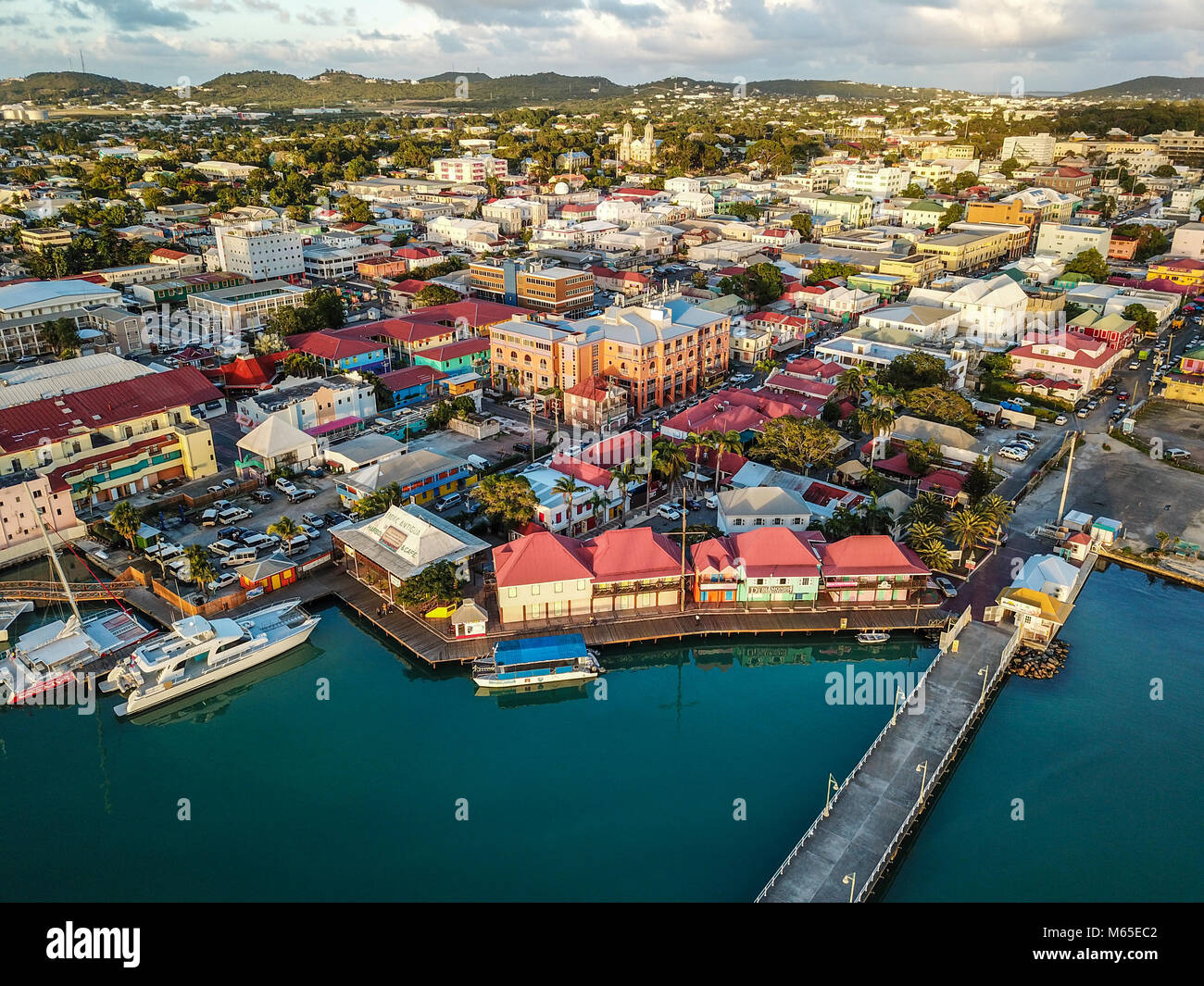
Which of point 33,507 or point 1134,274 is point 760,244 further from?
point 33,507

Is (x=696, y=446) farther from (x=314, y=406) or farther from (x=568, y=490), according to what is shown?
(x=314, y=406)

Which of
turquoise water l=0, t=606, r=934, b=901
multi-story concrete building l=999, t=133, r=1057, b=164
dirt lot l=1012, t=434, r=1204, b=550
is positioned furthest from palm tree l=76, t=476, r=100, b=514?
multi-story concrete building l=999, t=133, r=1057, b=164

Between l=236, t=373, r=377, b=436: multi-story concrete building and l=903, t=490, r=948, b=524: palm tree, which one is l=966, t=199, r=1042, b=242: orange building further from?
l=236, t=373, r=377, b=436: multi-story concrete building

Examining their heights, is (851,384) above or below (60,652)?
above

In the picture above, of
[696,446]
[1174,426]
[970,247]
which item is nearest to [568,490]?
[696,446]

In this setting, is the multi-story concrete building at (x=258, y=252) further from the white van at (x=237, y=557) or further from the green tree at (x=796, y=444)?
the green tree at (x=796, y=444)

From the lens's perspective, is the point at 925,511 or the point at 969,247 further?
the point at 969,247

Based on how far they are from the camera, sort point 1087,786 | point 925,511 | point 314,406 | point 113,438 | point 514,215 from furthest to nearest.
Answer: point 514,215
point 314,406
point 113,438
point 925,511
point 1087,786
